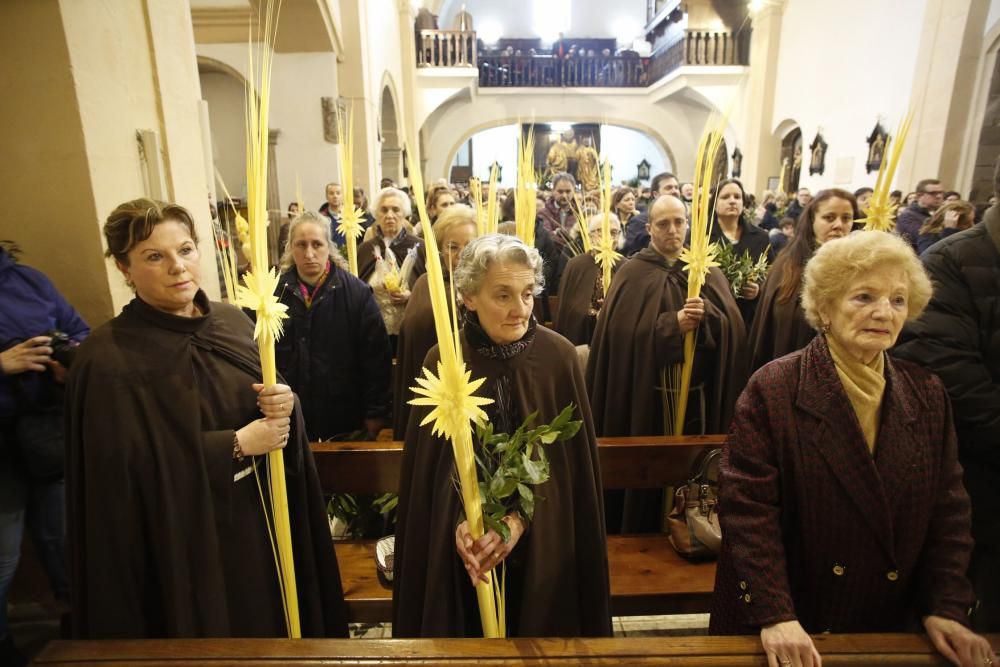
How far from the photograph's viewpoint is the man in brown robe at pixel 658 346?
2787mm

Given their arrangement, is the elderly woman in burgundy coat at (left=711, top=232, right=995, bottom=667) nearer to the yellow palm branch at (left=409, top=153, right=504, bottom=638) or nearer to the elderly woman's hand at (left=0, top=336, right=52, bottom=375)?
the yellow palm branch at (left=409, top=153, right=504, bottom=638)

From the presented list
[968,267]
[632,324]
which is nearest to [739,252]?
[632,324]

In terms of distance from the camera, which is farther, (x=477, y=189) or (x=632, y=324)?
(x=632, y=324)

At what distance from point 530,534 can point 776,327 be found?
179 centimetres

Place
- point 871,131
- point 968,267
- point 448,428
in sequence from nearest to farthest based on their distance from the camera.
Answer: point 448,428, point 968,267, point 871,131

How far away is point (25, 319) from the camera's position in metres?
1.88

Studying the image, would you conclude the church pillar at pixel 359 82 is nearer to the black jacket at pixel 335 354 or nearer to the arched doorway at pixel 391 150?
the arched doorway at pixel 391 150

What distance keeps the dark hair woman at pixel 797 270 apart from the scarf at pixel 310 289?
217 cm

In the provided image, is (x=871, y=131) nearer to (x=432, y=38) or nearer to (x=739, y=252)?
(x=739, y=252)

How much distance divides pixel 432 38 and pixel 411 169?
47.7 feet

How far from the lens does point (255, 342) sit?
1810mm

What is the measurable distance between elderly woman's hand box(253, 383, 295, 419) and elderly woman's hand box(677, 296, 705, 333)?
5.74ft

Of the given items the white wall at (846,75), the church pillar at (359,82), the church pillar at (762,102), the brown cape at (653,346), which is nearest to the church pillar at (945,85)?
the white wall at (846,75)

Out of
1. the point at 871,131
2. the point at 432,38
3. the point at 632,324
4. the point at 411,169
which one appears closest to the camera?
the point at 411,169
